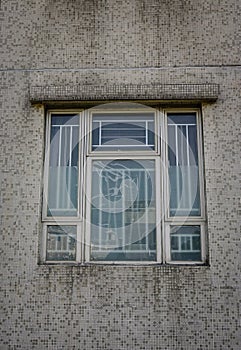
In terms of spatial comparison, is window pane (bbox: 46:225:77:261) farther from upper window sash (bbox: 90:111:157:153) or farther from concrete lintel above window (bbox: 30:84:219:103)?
concrete lintel above window (bbox: 30:84:219:103)

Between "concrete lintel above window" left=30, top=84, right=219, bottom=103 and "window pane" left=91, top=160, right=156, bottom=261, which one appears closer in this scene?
"window pane" left=91, top=160, right=156, bottom=261

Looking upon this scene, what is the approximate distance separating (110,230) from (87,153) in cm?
94

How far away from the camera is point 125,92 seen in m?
5.15

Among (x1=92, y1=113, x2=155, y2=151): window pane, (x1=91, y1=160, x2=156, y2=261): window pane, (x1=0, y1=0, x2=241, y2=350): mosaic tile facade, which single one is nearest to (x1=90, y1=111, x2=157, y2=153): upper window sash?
(x1=92, y1=113, x2=155, y2=151): window pane

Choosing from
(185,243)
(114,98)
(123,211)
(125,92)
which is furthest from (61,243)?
(125,92)

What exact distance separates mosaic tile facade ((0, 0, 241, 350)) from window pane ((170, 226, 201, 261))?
0.64ft

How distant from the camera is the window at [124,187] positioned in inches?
196

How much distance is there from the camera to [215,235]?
4.82 metres

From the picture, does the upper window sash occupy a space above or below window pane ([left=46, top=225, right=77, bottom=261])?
above

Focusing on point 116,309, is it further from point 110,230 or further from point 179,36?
point 179,36

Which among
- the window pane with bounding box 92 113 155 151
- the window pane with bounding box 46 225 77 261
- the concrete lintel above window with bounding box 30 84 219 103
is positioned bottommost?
the window pane with bounding box 46 225 77 261

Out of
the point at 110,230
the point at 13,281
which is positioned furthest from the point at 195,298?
the point at 13,281

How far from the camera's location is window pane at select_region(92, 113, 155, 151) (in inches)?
206

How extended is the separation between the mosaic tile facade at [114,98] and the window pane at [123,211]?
27cm
